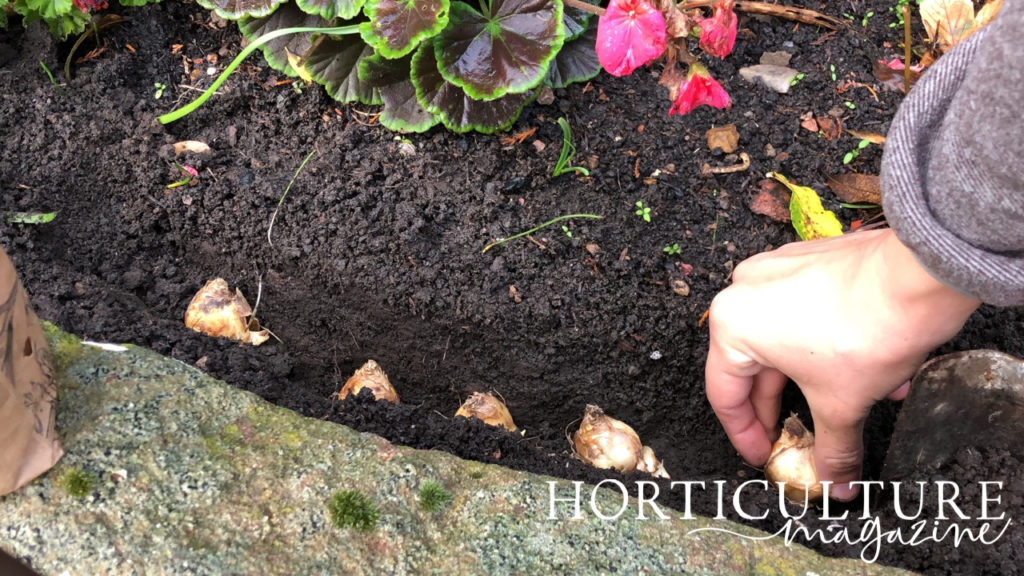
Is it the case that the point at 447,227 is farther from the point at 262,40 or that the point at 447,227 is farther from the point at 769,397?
the point at 769,397

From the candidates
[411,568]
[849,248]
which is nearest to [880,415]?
[849,248]

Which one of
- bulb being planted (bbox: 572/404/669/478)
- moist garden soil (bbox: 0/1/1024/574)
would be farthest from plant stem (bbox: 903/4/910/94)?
bulb being planted (bbox: 572/404/669/478)

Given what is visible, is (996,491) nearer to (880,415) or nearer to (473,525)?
(880,415)

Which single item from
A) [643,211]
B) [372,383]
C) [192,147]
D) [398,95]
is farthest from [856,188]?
[192,147]

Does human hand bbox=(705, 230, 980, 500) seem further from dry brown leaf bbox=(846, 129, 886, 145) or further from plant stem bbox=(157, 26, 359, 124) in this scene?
plant stem bbox=(157, 26, 359, 124)

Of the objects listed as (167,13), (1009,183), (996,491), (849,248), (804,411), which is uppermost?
(1009,183)
